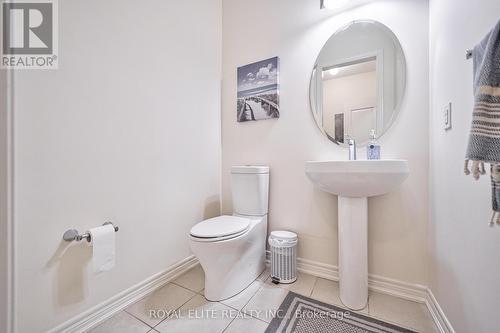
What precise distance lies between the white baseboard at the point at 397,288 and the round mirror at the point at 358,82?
883mm

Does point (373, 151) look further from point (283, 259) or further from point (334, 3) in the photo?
point (334, 3)

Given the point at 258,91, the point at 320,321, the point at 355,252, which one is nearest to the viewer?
the point at 320,321

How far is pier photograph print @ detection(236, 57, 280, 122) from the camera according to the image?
5.35ft

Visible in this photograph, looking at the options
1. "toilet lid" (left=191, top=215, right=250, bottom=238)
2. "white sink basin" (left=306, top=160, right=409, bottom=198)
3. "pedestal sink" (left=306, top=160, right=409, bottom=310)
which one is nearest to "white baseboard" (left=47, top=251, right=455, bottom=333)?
"pedestal sink" (left=306, top=160, right=409, bottom=310)

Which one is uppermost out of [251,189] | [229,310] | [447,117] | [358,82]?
[358,82]

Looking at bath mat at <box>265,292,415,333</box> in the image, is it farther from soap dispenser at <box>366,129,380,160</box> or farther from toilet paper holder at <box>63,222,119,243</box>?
toilet paper holder at <box>63,222,119,243</box>

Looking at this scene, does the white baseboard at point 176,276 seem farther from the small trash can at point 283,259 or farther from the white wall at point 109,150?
the small trash can at point 283,259

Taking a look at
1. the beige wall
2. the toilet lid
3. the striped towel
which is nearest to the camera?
the striped towel

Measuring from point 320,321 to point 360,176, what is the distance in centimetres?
77

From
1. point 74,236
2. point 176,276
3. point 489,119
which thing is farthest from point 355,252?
point 74,236

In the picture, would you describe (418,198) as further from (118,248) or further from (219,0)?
(219,0)

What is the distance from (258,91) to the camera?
1.70 meters

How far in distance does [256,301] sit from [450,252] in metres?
1.00

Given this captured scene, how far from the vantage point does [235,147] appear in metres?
1.83
